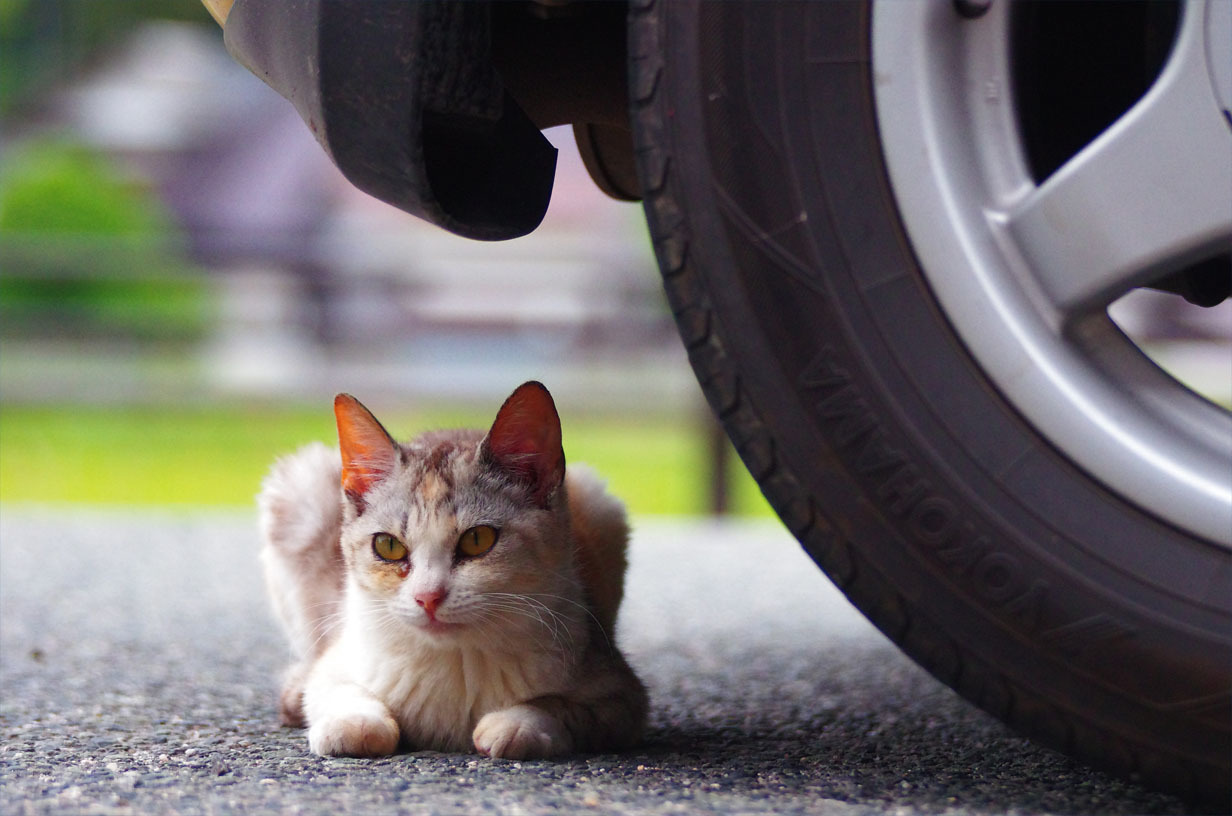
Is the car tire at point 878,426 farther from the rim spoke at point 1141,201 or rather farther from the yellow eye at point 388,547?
the yellow eye at point 388,547

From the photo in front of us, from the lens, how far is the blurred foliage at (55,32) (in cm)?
2025

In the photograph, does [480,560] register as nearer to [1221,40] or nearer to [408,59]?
[408,59]

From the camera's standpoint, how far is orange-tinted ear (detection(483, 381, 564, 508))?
72.9 inches

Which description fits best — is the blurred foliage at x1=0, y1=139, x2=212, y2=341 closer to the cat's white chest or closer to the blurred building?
the blurred building

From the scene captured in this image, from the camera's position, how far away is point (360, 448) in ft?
6.33

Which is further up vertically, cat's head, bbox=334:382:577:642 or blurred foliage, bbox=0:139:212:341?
blurred foliage, bbox=0:139:212:341

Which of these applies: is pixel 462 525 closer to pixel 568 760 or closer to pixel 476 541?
pixel 476 541

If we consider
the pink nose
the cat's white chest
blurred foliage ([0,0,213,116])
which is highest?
blurred foliage ([0,0,213,116])

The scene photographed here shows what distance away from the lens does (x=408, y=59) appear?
1.41 metres

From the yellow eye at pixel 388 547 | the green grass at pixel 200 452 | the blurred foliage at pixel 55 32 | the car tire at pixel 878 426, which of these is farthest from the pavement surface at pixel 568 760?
the blurred foliage at pixel 55 32

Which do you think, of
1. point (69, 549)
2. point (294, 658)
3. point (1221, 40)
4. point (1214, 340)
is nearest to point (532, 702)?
A: point (294, 658)

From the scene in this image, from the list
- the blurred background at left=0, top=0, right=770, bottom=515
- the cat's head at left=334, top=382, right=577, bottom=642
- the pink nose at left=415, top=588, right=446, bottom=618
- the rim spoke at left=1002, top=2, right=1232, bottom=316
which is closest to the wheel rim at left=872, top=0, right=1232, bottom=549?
the rim spoke at left=1002, top=2, right=1232, bottom=316

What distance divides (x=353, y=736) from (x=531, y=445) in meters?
0.53

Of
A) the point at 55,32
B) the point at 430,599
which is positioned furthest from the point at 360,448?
the point at 55,32
